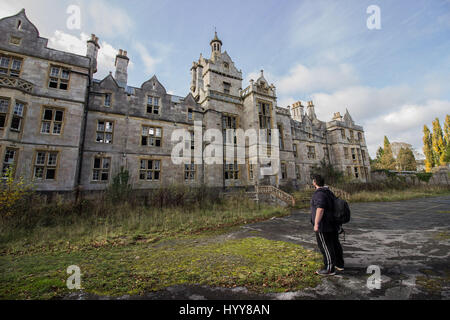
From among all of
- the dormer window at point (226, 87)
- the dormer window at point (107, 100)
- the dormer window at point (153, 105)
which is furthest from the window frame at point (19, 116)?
the dormer window at point (226, 87)

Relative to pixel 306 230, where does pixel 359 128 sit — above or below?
above

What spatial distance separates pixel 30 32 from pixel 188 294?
19.0m

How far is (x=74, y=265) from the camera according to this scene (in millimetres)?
4020

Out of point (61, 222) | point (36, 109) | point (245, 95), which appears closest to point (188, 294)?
point (61, 222)

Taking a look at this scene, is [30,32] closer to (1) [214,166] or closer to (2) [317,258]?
(1) [214,166]

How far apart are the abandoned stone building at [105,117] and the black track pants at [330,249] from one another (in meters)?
14.0

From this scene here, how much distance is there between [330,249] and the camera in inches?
132

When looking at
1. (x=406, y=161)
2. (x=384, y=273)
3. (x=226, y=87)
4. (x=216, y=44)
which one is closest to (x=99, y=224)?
(x=384, y=273)

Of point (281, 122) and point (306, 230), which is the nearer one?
point (306, 230)

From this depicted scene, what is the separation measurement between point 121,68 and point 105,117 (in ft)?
18.7

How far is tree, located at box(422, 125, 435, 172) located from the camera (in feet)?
125

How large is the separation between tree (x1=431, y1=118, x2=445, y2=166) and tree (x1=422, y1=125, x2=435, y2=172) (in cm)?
58

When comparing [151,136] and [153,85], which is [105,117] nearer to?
[151,136]

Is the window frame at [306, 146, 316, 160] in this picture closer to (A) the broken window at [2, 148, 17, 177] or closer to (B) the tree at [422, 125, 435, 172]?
(A) the broken window at [2, 148, 17, 177]
